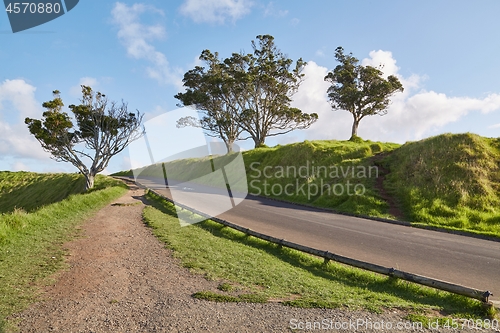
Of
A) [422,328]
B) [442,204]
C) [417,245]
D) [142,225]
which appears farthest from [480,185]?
[142,225]

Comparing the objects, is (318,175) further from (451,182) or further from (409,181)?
(451,182)

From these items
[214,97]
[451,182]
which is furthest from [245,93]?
[451,182]

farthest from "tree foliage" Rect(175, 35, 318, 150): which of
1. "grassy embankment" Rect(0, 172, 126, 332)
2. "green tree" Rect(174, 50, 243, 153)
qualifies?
"grassy embankment" Rect(0, 172, 126, 332)

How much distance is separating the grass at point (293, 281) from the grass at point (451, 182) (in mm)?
8484

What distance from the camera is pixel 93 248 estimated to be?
9.29m

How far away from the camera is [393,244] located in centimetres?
1091

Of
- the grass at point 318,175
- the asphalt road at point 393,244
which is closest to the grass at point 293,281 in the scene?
the asphalt road at point 393,244

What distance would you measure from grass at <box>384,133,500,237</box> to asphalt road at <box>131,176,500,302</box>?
2546mm

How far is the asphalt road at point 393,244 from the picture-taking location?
8198 millimetres

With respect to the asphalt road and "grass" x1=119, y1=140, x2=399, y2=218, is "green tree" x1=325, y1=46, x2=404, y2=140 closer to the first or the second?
"grass" x1=119, y1=140, x2=399, y2=218

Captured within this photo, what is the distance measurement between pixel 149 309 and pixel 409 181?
18.5 metres

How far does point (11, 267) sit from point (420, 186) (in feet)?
64.2

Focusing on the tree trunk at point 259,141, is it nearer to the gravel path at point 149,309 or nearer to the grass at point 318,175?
the grass at point 318,175

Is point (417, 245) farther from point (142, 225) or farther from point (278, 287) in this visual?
point (142, 225)
